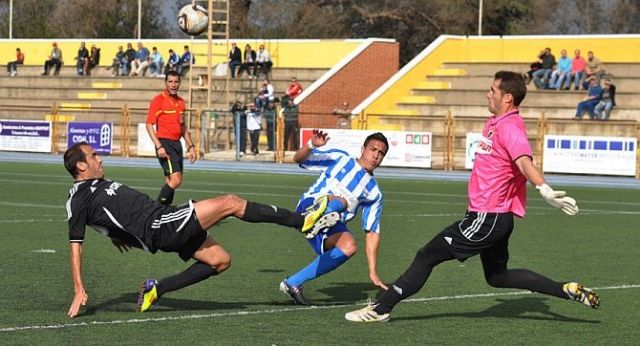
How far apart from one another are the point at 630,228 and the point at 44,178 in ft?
43.9

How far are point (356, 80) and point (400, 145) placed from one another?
10.1 metres

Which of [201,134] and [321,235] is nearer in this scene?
[321,235]

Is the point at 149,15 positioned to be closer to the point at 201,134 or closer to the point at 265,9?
the point at 265,9

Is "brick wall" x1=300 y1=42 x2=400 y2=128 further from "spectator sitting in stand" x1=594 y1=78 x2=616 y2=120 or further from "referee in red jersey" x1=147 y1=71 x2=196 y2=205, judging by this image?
"referee in red jersey" x1=147 y1=71 x2=196 y2=205

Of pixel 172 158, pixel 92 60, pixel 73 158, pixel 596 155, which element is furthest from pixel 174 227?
pixel 92 60

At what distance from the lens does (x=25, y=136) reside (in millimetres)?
38531

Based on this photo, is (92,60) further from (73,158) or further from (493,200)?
(493,200)

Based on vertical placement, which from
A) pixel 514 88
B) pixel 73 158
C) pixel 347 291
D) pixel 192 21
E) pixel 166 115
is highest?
pixel 192 21

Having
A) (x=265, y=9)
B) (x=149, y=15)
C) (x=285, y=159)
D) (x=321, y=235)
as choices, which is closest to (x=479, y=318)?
(x=321, y=235)

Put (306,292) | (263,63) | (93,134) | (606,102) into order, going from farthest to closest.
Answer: (263,63) < (93,134) < (606,102) < (306,292)

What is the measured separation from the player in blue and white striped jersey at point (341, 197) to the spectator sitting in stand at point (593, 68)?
2869cm

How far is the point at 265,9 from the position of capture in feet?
202

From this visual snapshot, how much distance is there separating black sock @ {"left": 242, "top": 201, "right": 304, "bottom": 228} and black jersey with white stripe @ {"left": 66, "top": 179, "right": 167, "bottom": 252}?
594mm

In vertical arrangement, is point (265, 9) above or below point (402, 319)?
above
